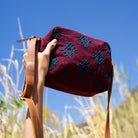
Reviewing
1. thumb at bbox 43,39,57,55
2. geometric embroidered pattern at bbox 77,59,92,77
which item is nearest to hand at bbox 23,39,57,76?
thumb at bbox 43,39,57,55

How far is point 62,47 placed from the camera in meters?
0.85

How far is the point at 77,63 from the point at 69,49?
56 mm

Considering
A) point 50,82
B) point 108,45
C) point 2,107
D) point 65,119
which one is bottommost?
point 65,119

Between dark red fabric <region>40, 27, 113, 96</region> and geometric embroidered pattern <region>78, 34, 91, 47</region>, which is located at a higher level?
geometric embroidered pattern <region>78, 34, 91, 47</region>

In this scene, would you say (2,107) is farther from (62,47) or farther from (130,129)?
(130,129)

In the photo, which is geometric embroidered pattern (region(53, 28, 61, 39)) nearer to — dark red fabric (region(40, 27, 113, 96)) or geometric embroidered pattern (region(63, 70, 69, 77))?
dark red fabric (region(40, 27, 113, 96))

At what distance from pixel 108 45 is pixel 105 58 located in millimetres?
71

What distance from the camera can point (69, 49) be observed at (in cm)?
85

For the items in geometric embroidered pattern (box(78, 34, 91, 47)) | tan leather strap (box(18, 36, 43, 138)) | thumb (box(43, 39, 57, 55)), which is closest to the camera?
tan leather strap (box(18, 36, 43, 138))

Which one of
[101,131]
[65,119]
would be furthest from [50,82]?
[65,119]

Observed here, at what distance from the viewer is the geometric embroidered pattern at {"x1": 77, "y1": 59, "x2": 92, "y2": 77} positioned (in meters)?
0.85

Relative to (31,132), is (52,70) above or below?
above

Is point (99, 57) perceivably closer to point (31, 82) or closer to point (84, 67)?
point (84, 67)

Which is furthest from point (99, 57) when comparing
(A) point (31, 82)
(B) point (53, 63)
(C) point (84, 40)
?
(A) point (31, 82)
